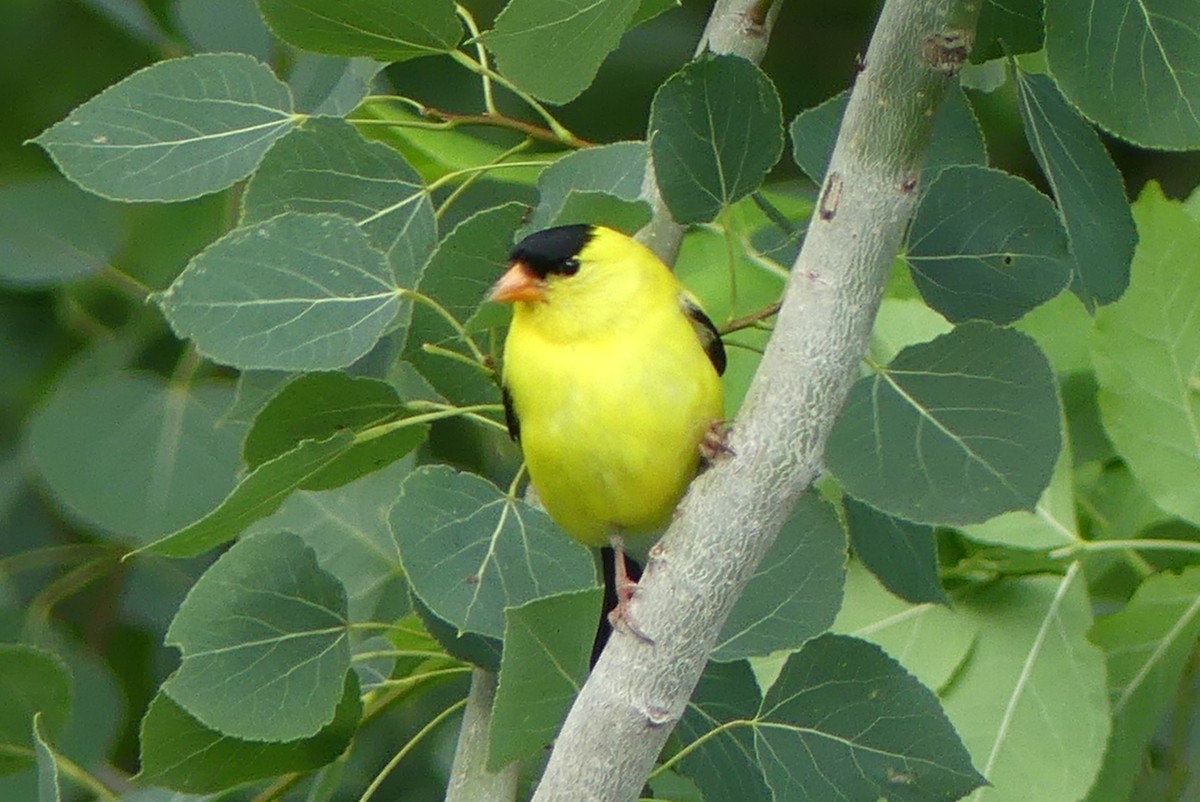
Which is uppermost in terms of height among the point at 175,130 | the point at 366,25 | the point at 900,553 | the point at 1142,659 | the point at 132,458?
the point at 366,25

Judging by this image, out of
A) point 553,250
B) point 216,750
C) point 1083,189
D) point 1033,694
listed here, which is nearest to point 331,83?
point 553,250

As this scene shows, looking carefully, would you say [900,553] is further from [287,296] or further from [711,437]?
[287,296]

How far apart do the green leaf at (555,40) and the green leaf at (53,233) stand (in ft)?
3.20

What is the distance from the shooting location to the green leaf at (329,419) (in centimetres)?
120

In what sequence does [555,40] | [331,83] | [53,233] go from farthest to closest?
[53,233] < [331,83] < [555,40]

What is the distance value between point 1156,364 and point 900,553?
1.03ft

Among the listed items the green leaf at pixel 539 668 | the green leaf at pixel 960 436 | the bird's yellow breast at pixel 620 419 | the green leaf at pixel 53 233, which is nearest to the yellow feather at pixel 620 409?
the bird's yellow breast at pixel 620 419

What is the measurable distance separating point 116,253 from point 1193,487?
4.31ft

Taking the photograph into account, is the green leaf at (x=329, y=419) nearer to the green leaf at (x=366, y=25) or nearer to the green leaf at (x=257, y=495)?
the green leaf at (x=257, y=495)

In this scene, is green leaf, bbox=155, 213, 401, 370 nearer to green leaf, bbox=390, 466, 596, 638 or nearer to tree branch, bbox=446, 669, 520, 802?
green leaf, bbox=390, 466, 596, 638

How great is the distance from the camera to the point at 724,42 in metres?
1.27

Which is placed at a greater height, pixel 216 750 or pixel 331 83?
pixel 331 83

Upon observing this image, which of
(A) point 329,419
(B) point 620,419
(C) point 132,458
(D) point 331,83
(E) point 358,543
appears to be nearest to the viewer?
(A) point 329,419

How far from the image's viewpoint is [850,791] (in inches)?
A: 45.3
